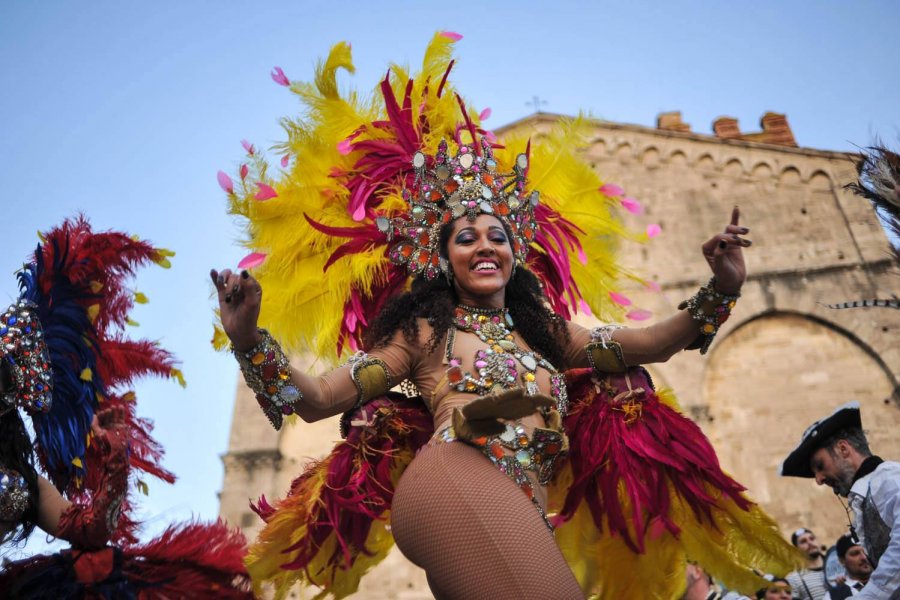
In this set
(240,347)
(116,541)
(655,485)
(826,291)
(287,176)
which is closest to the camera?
(240,347)

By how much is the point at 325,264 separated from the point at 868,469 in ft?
9.18

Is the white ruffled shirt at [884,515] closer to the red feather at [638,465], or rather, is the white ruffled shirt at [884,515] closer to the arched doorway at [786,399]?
the red feather at [638,465]

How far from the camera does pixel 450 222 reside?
10.0ft

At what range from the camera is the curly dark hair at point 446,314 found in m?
2.88

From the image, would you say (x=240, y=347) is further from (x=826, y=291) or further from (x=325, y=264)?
(x=826, y=291)

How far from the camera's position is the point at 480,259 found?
9.58ft

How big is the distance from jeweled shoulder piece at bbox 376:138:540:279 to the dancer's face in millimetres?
65

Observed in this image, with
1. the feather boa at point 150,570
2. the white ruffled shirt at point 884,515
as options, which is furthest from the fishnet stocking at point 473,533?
the white ruffled shirt at point 884,515

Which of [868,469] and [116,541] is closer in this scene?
[116,541]

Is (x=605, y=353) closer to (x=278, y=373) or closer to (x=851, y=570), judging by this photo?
(x=278, y=373)

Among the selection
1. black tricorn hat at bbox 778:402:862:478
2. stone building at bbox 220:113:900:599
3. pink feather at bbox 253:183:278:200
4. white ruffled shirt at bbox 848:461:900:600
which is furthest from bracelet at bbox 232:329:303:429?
stone building at bbox 220:113:900:599

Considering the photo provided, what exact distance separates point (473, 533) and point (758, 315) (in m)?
10.6

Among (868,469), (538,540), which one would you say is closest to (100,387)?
(538,540)

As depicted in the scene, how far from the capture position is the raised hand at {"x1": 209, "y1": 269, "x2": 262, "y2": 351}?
2338 millimetres
